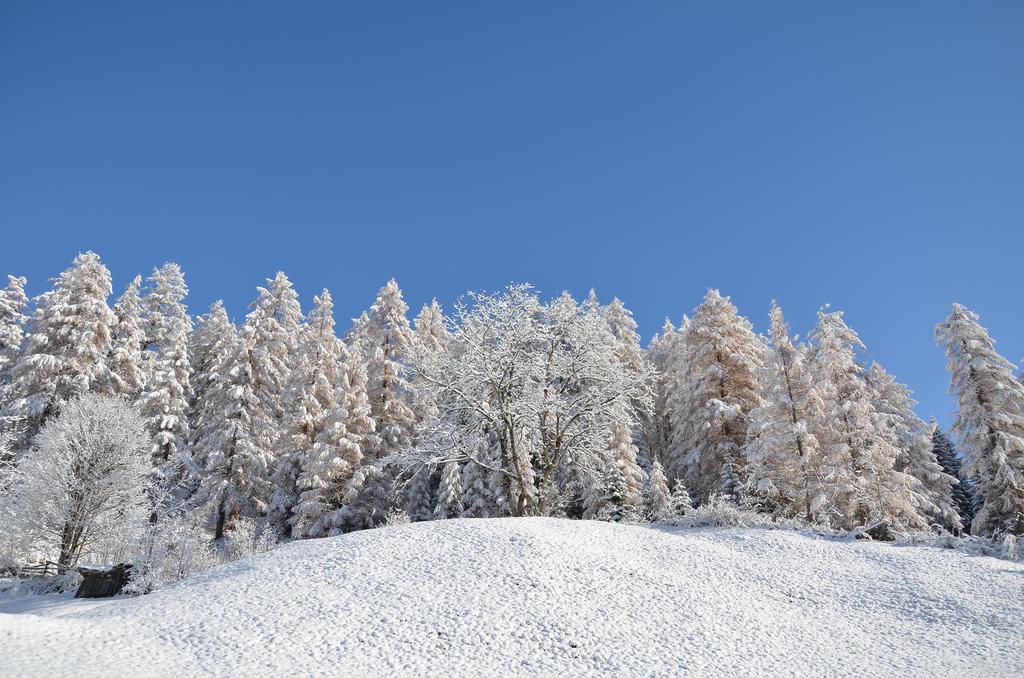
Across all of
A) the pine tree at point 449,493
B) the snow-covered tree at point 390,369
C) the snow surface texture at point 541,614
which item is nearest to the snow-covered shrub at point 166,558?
the snow surface texture at point 541,614

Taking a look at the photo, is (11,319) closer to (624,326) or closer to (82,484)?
(82,484)

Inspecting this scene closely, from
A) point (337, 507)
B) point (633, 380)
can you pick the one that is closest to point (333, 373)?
point (337, 507)

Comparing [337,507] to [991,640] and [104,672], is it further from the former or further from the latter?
[991,640]

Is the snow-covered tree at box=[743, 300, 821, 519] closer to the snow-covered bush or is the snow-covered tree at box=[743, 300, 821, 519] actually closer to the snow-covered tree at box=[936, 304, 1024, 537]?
the snow-covered bush

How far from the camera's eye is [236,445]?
29.4m

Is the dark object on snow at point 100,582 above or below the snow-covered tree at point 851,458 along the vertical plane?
below

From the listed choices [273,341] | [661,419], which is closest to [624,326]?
[661,419]

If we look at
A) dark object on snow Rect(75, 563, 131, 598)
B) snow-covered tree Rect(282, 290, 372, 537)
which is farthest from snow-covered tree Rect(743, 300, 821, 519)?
dark object on snow Rect(75, 563, 131, 598)

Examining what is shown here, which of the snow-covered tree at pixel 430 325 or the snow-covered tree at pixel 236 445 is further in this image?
the snow-covered tree at pixel 430 325

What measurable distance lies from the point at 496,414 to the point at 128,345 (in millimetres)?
24145

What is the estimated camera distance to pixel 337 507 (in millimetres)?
26938

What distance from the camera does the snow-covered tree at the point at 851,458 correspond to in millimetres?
19391

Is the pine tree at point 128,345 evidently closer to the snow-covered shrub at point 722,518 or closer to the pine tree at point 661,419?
the snow-covered shrub at point 722,518

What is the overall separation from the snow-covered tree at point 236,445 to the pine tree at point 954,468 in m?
45.9
